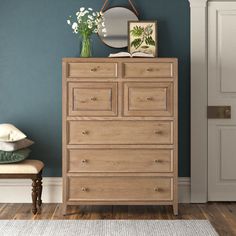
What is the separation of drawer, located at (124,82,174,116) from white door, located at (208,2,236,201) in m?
0.72

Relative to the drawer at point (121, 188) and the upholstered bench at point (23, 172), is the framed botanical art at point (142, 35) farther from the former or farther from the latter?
the upholstered bench at point (23, 172)

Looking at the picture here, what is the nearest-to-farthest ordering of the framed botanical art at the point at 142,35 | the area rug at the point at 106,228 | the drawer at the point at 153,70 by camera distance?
the area rug at the point at 106,228 < the drawer at the point at 153,70 < the framed botanical art at the point at 142,35

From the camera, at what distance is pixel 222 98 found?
4727mm

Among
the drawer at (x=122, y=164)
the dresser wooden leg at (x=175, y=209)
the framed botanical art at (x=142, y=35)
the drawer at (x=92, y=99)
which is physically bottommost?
the dresser wooden leg at (x=175, y=209)

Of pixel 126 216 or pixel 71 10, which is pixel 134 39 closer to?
pixel 71 10

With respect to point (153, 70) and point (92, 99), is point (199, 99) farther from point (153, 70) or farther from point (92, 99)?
point (92, 99)

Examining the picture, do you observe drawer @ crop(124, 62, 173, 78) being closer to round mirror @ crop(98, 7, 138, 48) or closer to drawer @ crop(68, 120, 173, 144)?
drawer @ crop(68, 120, 173, 144)

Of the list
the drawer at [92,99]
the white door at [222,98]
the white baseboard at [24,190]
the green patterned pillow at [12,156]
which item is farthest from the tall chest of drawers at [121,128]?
the white door at [222,98]

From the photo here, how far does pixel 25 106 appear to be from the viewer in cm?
472

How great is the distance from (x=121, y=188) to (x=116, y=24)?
164 centimetres

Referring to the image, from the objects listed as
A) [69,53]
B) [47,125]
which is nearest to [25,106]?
[47,125]

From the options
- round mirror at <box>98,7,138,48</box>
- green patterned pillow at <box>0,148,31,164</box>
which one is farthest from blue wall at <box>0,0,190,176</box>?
green patterned pillow at <box>0,148,31,164</box>

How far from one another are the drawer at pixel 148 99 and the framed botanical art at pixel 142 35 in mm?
586

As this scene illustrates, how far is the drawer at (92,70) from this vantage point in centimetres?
417
